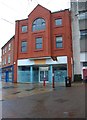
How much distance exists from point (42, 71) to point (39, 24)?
757 centimetres

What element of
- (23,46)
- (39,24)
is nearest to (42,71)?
(23,46)

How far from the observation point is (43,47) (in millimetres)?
32438

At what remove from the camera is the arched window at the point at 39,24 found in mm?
33156

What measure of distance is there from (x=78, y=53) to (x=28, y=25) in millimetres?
9664

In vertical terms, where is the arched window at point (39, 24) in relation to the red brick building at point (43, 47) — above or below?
above

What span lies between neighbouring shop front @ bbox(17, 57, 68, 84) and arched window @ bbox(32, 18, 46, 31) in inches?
214

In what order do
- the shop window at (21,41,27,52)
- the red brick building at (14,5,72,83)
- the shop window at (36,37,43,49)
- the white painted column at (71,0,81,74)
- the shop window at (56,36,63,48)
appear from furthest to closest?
the shop window at (21,41,27,52), the shop window at (36,37,43,49), the shop window at (56,36,63,48), the white painted column at (71,0,81,74), the red brick building at (14,5,72,83)

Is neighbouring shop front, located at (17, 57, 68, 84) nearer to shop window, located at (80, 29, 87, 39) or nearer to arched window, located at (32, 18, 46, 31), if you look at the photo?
shop window, located at (80, 29, 87, 39)

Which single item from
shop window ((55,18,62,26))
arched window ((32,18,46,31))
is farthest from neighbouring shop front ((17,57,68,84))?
shop window ((55,18,62,26))

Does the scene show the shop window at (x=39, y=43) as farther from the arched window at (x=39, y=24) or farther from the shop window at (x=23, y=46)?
the shop window at (x=23, y=46)

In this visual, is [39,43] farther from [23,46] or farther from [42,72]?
[42,72]

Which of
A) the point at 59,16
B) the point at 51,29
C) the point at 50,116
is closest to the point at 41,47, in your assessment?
the point at 51,29

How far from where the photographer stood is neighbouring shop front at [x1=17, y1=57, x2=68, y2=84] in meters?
31.2

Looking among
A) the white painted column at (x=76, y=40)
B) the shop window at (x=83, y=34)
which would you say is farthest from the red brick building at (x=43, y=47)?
the shop window at (x=83, y=34)
